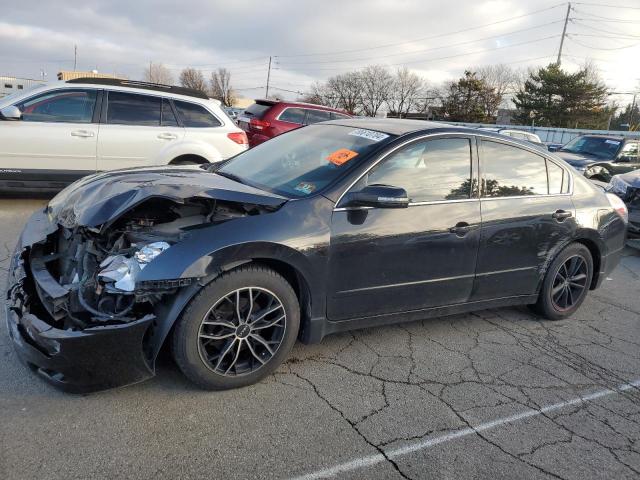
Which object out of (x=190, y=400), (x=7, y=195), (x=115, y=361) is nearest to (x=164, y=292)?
(x=115, y=361)

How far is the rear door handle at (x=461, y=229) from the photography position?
3.67 meters

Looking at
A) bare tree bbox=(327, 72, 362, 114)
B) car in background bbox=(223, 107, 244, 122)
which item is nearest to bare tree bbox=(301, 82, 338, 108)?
bare tree bbox=(327, 72, 362, 114)

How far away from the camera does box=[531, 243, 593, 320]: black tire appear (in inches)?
173

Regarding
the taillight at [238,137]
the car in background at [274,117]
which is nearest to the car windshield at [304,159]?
the taillight at [238,137]

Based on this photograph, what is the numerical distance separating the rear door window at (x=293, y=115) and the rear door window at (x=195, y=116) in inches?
158

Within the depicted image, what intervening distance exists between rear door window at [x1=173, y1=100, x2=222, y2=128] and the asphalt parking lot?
15.8ft

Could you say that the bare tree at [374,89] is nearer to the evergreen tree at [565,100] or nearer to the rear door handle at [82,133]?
the evergreen tree at [565,100]

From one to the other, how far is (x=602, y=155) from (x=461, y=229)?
38.9ft

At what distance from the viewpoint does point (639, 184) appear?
784 cm

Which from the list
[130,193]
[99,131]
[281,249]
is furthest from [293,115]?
[281,249]

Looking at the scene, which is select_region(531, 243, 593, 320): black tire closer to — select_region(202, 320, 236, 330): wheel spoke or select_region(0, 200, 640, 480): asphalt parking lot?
select_region(0, 200, 640, 480): asphalt parking lot

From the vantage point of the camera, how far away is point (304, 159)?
12.6ft

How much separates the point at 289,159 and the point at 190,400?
196 centimetres

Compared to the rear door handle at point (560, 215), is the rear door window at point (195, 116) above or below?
above
